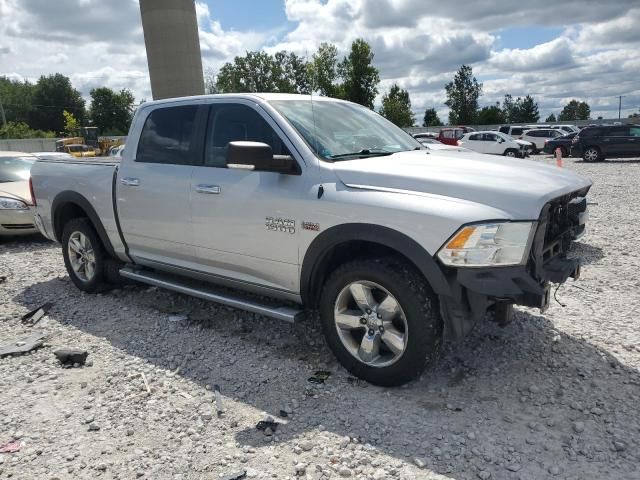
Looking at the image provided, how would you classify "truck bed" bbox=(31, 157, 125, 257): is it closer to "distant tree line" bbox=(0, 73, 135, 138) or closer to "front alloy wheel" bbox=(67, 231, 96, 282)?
"front alloy wheel" bbox=(67, 231, 96, 282)

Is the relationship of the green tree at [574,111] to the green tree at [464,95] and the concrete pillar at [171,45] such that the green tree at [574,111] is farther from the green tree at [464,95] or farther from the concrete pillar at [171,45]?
the concrete pillar at [171,45]

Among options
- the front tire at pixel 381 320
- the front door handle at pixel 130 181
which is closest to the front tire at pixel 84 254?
the front door handle at pixel 130 181

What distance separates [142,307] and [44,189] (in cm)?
192

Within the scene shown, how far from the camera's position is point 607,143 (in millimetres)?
21953

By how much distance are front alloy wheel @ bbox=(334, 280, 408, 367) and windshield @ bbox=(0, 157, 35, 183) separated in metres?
8.12

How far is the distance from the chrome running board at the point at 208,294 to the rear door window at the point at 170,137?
1.07 metres

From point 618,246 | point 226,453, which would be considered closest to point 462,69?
point 618,246

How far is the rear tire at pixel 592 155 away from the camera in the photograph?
2219cm

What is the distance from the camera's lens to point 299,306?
3.92m

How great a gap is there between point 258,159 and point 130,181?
190cm

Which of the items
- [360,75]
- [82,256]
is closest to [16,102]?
[360,75]

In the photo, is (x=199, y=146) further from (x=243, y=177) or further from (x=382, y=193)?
(x=382, y=193)

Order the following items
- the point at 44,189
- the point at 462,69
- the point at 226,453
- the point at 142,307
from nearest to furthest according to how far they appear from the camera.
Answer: the point at 226,453 → the point at 142,307 → the point at 44,189 → the point at 462,69

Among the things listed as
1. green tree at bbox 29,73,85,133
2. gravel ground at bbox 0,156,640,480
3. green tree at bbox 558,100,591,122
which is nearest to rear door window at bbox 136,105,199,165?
gravel ground at bbox 0,156,640,480
